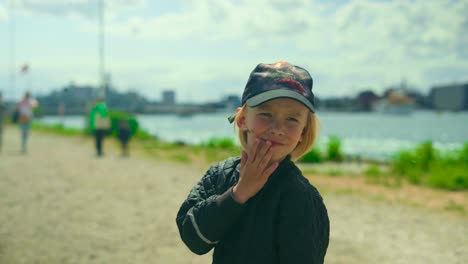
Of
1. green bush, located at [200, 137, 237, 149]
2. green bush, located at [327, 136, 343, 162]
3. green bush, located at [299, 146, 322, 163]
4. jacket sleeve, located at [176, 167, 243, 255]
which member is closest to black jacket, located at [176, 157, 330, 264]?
jacket sleeve, located at [176, 167, 243, 255]

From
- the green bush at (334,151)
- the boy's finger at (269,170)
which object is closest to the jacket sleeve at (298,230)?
the boy's finger at (269,170)

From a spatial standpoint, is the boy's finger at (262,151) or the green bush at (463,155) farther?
the green bush at (463,155)

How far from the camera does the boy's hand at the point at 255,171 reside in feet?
5.78

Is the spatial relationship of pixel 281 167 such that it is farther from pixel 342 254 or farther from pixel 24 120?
pixel 24 120

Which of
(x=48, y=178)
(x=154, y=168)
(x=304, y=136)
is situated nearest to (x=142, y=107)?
(x=154, y=168)

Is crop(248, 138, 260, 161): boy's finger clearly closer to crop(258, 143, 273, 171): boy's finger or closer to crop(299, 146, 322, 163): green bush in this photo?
crop(258, 143, 273, 171): boy's finger

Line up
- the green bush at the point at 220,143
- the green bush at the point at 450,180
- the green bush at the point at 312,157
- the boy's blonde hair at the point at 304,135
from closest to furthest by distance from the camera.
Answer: the boy's blonde hair at the point at 304,135, the green bush at the point at 450,180, the green bush at the point at 312,157, the green bush at the point at 220,143

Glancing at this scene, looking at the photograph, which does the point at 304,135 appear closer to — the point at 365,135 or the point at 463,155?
the point at 463,155

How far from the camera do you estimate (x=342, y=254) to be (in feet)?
18.0

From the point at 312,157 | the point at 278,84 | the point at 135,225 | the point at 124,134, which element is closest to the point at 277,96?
the point at 278,84

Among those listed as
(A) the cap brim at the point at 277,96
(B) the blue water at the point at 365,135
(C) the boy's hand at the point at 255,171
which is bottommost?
(B) the blue water at the point at 365,135

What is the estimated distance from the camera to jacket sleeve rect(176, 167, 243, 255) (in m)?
1.80

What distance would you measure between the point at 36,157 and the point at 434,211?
37.1ft

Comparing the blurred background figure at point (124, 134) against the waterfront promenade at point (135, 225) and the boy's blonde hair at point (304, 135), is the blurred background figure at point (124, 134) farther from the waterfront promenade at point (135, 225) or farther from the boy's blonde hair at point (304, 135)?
the boy's blonde hair at point (304, 135)
